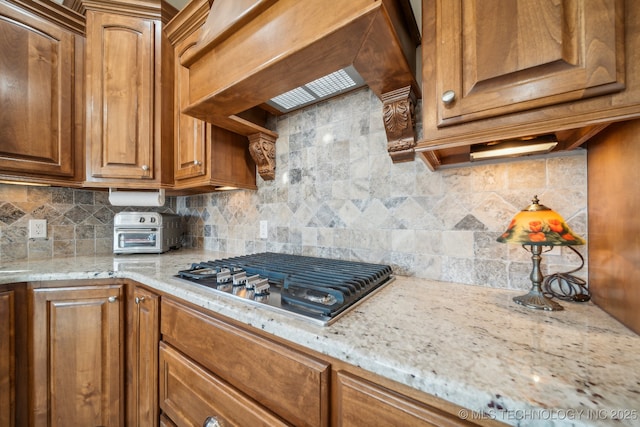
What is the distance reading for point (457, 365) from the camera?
422mm

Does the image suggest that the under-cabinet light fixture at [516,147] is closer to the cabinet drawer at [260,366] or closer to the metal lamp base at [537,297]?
the metal lamp base at [537,297]

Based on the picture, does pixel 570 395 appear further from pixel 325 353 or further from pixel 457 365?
pixel 325 353

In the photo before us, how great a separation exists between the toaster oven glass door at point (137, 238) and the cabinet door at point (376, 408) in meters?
1.73

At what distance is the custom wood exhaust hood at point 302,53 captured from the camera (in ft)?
2.34

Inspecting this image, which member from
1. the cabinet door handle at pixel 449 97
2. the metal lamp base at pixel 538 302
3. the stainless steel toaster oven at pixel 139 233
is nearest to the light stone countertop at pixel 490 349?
the metal lamp base at pixel 538 302

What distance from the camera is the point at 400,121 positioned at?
0.99m

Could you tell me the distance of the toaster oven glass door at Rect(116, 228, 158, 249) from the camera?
1.67 metres

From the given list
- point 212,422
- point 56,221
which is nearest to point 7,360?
point 56,221

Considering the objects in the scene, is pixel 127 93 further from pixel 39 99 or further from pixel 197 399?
pixel 197 399

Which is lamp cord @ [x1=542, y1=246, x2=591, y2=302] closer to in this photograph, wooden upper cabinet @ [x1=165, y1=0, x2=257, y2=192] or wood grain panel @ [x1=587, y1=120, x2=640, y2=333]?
wood grain panel @ [x1=587, y1=120, x2=640, y2=333]

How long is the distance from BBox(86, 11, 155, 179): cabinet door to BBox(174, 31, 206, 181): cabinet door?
0.16 m

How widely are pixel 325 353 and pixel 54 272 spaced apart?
4.73ft

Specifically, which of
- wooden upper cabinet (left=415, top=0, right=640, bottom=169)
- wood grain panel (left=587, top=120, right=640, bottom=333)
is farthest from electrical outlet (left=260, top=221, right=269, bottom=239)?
wood grain panel (left=587, top=120, right=640, bottom=333)

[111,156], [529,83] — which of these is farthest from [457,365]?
[111,156]
